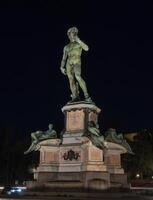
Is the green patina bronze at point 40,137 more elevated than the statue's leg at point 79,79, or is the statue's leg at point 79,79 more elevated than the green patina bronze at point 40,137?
the statue's leg at point 79,79

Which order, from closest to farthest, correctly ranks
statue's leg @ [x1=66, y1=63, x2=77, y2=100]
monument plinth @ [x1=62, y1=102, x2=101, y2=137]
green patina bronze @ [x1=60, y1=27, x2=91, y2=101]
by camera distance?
monument plinth @ [x1=62, y1=102, x2=101, y2=137]
green patina bronze @ [x1=60, y1=27, x2=91, y2=101]
statue's leg @ [x1=66, y1=63, x2=77, y2=100]

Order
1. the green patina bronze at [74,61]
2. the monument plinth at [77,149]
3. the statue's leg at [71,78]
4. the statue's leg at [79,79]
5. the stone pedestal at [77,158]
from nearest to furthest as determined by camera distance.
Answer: the stone pedestal at [77,158], the monument plinth at [77,149], the statue's leg at [79,79], the green patina bronze at [74,61], the statue's leg at [71,78]

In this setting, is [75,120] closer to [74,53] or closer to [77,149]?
[77,149]

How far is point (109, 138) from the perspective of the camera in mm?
28203

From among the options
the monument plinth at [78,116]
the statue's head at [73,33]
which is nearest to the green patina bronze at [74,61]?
the statue's head at [73,33]

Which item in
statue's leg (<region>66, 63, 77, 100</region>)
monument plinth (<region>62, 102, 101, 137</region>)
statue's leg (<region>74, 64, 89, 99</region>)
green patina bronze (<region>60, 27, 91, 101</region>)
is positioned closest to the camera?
monument plinth (<region>62, 102, 101, 137</region>)

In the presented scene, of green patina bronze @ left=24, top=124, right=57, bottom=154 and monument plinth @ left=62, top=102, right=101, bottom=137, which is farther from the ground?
monument plinth @ left=62, top=102, right=101, bottom=137

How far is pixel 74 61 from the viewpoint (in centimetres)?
2983

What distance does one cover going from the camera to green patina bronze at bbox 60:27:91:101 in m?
29.6

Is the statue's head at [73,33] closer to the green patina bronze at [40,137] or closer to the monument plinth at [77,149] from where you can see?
the monument plinth at [77,149]

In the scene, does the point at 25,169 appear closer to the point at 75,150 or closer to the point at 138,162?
the point at 138,162

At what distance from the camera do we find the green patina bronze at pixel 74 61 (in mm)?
29609

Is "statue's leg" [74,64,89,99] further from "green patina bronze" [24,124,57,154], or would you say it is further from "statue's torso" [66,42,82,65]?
"green patina bronze" [24,124,57,154]

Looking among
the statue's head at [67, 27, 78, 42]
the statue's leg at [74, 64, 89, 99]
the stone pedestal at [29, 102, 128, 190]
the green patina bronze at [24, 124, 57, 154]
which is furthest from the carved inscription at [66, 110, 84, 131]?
the statue's head at [67, 27, 78, 42]
